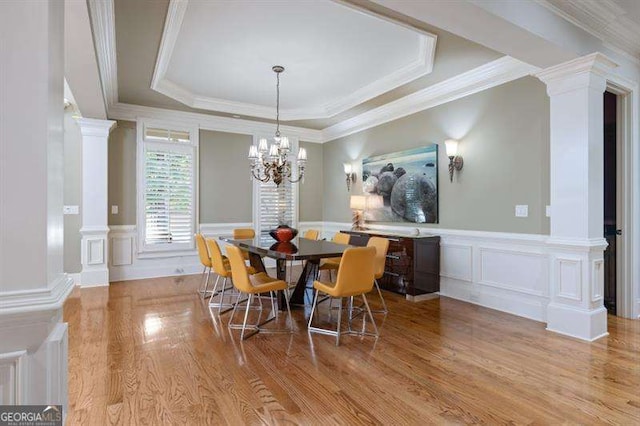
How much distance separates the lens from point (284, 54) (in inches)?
163

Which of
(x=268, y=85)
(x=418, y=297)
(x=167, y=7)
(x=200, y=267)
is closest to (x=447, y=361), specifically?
(x=418, y=297)

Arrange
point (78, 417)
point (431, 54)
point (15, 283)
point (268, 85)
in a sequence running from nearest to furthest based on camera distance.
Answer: point (15, 283) → point (78, 417) → point (431, 54) → point (268, 85)

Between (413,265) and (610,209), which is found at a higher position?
(610,209)

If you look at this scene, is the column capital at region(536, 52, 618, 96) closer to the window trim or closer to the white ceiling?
the white ceiling

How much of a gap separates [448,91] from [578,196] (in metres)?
2.12

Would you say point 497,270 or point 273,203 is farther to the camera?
point 273,203

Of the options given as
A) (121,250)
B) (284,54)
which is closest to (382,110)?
(284,54)

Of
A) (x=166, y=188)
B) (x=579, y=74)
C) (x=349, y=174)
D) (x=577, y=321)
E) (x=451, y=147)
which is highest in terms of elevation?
(x=579, y=74)

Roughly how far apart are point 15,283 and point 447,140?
464 cm

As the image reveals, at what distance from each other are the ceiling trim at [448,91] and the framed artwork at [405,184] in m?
0.64

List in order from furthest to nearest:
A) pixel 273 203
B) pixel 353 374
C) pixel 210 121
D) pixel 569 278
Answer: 1. pixel 273 203
2. pixel 210 121
3. pixel 569 278
4. pixel 353 374

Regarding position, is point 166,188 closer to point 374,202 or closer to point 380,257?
point 374,202

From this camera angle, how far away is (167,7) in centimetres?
310

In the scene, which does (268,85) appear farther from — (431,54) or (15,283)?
(15,283)
